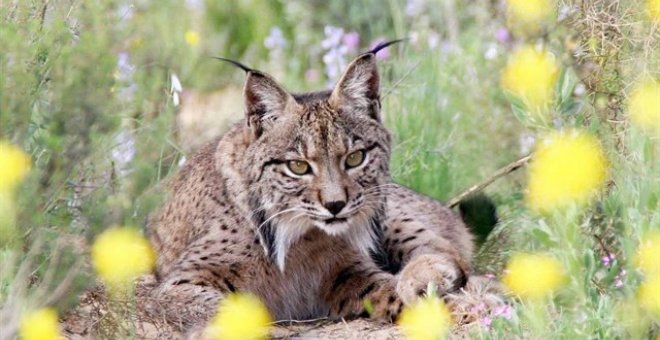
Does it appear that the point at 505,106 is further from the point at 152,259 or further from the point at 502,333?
the point at 502,333

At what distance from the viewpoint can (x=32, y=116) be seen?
502 cm

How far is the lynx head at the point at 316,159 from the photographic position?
544 cm

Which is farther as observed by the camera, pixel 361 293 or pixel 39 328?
pixel 361 293

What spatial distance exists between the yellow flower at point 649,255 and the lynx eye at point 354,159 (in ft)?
6.36

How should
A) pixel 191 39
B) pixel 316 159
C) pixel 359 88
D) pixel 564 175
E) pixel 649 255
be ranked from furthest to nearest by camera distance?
pixel 191 39 → pixel 359 88 → pixel 316 159 → pixel 649 255 → pixel 564 175

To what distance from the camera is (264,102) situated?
564 cm

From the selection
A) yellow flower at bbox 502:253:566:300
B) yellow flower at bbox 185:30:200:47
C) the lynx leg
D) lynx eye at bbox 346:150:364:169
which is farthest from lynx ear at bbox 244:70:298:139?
yellow flower at bbox 185:30:200:47

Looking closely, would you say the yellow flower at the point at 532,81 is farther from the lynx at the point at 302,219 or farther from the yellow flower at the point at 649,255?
the lynx at the point at 302,219

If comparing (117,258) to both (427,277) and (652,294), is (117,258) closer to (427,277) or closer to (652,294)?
(652,294)

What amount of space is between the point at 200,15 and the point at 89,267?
5607mm

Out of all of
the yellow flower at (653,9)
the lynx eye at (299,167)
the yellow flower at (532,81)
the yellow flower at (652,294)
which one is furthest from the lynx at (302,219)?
the yellow flower at (652,294)

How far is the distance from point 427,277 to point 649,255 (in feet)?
6.80

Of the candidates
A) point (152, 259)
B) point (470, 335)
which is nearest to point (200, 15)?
point (152, 259)

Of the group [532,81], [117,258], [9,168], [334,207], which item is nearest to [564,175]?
[532,81]
